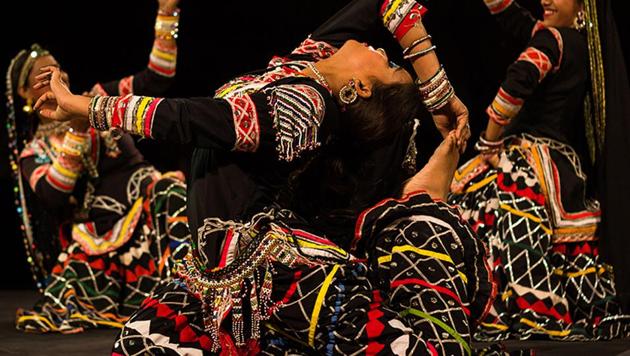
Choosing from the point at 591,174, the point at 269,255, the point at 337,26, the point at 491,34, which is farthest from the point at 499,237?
the point at 269,255

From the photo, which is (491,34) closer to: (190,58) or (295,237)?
(190,58)

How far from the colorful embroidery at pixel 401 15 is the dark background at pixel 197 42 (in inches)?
72.3

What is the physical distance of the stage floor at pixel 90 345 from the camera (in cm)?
327

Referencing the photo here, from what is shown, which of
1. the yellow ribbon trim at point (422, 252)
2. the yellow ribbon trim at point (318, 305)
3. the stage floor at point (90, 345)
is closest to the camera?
the yellow ribbon trim at point (318, 305)

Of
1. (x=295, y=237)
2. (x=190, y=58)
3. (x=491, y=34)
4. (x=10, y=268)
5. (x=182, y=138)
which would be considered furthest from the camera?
(x=10, y=268)

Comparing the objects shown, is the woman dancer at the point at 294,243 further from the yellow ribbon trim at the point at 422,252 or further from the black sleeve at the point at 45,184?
the black sleeve at the point at 45,184

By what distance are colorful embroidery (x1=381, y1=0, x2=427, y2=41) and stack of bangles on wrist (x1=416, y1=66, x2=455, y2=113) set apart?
0.43ft

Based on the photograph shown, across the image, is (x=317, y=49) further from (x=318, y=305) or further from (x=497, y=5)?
(x=497, y=5)

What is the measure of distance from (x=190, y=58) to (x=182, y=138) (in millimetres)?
2977

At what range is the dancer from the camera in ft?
12.4

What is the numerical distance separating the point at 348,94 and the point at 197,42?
277 centimetres

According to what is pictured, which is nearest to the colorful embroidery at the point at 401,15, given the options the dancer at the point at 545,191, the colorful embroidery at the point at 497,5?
the dancer at the point at 545,191

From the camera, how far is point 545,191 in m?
3.84

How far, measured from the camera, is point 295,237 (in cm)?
228
